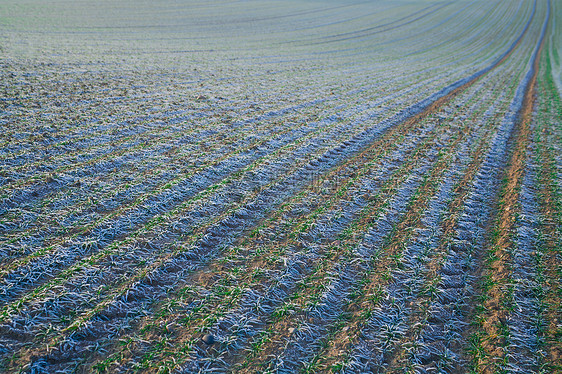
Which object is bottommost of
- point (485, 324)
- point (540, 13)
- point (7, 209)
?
point (7, 209)

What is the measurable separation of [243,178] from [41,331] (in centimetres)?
539

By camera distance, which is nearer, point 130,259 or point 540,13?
point 130,259

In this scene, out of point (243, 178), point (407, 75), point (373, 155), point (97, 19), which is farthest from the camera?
point (97, 19)

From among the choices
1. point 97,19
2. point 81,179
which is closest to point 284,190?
point 81,179

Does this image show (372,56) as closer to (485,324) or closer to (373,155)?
(373,155)

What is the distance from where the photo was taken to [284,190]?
28.4 ft

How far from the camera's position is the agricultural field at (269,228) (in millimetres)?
4621

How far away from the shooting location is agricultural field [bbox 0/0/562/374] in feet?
15.2

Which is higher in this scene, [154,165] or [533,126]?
[533,126]

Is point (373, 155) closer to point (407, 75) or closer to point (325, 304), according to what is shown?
point (325, 304)

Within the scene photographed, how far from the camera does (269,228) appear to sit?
23.2ft

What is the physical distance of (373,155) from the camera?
1097 centimetres

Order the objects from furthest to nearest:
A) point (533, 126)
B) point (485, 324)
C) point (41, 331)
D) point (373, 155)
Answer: point (533, 126) → point (373, 155) → point (485, 324) → point (41, 331)

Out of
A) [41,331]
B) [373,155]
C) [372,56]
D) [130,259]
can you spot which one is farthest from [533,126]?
[372,56]
